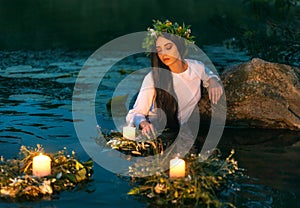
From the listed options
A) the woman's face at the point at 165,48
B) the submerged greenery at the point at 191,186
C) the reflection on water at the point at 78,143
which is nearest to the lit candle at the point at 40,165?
the reflection on water at the point at 78,143

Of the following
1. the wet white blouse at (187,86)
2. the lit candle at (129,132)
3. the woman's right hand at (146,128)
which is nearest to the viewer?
the woman's right hand at (146,128)

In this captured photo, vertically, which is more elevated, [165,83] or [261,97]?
[165,83]

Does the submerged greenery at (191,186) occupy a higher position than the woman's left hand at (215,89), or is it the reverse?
the woman's left hand at (215,89)

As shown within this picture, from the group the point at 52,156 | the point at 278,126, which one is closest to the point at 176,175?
the point at 52,156

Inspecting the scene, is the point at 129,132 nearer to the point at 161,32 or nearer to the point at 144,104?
the point at 144,104

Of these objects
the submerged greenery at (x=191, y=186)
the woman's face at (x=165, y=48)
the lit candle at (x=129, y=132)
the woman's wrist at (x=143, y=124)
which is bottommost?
the submerged greenery at (x=191, y=186)

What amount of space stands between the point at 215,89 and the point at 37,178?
401 centimetres

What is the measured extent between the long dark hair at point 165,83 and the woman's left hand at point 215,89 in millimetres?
673

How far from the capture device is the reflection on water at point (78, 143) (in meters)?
7.27

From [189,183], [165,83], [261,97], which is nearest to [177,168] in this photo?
[189,183]

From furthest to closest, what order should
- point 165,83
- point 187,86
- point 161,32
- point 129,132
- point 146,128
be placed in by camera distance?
point 187,86 → point 165,83 → point 161,32 → point 129,132 → point 146,128

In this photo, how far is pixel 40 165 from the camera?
729cm

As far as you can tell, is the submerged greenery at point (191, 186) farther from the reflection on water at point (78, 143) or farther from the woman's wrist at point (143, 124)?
the woman's wrist at point (143, 124)

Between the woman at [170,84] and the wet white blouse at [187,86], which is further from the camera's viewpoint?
the wet white blouse at [187,86]
